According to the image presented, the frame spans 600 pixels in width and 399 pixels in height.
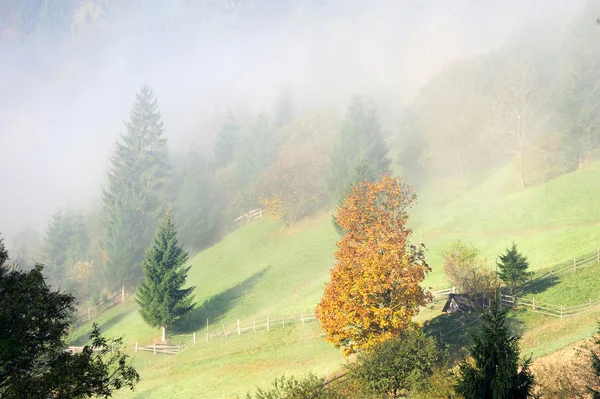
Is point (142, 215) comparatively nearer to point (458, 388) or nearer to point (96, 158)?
point (458, 388)

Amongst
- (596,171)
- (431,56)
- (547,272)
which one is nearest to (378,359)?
(547,272)

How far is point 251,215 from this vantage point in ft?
297

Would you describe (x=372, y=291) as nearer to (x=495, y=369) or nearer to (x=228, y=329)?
(x=495, y=369)

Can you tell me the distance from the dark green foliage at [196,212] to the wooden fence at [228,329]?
32.3m

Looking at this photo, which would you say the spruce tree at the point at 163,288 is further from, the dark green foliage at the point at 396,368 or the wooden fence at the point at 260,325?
the dark green foliage at the point at 396,368

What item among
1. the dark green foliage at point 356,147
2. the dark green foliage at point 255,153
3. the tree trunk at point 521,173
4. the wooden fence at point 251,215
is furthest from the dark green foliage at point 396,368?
the dark green foliage at point 255,153

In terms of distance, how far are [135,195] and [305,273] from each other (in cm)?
5007

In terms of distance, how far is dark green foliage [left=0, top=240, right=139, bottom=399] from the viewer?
725 inches

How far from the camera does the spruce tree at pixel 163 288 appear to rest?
54062mm

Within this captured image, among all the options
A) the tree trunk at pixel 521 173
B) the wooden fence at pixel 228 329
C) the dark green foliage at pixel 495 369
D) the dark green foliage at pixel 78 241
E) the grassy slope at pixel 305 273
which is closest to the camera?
the dark green foliage at pixel 495 369

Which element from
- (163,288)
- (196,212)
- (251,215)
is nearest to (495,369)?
(163,288)

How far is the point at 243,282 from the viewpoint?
65.4 metres

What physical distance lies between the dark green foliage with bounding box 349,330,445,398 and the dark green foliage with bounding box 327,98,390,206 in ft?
159

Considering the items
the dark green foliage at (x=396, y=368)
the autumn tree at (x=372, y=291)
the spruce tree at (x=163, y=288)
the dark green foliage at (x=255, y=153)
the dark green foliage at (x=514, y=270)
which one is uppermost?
the dark green foliage at (x=255, y=153)
